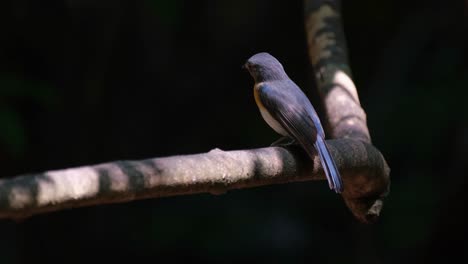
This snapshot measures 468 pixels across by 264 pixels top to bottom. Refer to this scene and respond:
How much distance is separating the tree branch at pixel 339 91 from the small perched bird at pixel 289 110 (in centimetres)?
14

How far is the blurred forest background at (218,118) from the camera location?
6.82m

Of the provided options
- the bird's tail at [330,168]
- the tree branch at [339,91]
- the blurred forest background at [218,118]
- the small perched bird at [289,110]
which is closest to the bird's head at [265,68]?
the small perched bird at [289,110]

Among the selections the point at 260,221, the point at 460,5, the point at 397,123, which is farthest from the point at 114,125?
the point at 460,5

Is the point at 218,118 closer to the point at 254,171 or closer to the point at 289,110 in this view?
the point at 289,110

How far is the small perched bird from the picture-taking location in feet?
10.5

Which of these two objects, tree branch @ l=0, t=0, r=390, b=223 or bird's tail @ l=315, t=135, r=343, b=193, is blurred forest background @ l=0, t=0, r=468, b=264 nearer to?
tree branch @ l=0, t=0, r=390, b=223

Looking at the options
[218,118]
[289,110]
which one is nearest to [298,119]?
[289,110]

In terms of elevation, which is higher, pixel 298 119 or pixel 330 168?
pixel 298 119

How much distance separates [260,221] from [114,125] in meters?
1.71

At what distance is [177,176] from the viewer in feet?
8.43

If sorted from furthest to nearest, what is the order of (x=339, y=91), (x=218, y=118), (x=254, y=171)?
(x=218, y=118)
(x=339, y=91)
(x=254, y=171)

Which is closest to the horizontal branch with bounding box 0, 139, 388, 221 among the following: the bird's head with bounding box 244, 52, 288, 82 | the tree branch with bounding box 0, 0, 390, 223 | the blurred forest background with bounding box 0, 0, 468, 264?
the tree branch with bounding box 0, 0, 390, 223

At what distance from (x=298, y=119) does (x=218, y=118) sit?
489 cm

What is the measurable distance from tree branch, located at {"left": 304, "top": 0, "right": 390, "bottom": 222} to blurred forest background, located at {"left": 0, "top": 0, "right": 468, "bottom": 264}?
187 cm
